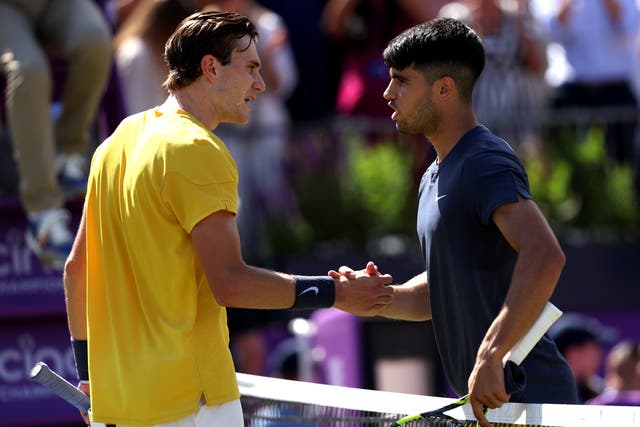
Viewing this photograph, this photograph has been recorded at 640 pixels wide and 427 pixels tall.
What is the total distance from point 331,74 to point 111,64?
13.2 feet

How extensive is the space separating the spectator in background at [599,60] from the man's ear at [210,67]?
6.47m

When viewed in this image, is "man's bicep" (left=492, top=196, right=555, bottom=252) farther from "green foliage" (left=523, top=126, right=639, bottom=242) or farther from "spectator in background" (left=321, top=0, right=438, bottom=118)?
"spectator in background" (left=321, top=0, right=438, bottom=118)

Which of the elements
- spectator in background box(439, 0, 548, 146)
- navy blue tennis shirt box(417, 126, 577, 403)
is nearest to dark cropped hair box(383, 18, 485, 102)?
navy blue tennis shirt box(417, 126, 577, 403)

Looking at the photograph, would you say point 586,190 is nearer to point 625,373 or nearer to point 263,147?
point 625,373

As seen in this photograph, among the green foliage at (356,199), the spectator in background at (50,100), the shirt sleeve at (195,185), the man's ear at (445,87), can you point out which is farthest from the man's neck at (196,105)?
the green foliage at (356,199)

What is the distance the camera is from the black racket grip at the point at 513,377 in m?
3.92

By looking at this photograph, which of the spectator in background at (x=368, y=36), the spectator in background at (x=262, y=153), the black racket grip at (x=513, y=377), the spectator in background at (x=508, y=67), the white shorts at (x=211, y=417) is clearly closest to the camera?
the black racket grip at (x=513, y=377)

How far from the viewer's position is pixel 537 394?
170 inches

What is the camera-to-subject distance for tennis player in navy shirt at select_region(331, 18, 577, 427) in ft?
13.1

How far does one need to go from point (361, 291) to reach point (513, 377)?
0.56 metres

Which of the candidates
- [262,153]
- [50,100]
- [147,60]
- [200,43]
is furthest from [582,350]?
[200,43]

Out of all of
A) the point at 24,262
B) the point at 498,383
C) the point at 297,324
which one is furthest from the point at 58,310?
the point at 498,383

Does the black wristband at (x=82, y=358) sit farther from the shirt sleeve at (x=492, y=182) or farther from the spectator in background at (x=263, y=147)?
the spectator in background at (x=263, y=147)

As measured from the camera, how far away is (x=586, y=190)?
394 inches
